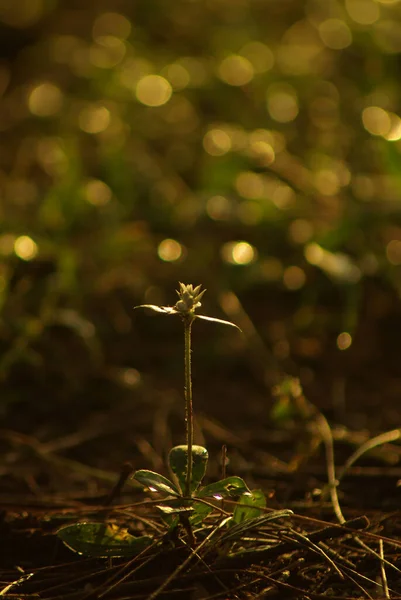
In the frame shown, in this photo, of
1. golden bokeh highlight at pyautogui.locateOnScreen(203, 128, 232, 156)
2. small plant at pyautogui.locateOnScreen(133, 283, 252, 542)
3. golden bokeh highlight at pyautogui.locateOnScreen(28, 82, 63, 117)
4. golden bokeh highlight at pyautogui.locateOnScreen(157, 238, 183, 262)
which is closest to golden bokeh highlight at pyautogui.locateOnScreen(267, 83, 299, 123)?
golden bokeh highlight at pyautogui.locateOnScreen(203, 128, 232, 156)

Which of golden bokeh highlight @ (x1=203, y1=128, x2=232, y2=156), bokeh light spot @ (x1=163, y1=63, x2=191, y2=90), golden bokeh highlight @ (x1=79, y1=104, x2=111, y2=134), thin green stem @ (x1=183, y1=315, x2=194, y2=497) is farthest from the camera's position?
bokeh light spot @ (x1=163, y1=63, x2=191, y2=90)

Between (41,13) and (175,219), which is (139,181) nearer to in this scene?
(175,219)

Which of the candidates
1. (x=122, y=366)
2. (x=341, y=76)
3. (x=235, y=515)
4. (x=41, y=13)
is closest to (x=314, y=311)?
(x=122, y=366)

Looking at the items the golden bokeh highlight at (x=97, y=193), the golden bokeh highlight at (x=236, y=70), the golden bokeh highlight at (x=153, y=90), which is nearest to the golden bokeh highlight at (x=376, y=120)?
the golden bokeh highlight at (x=236, y=70)

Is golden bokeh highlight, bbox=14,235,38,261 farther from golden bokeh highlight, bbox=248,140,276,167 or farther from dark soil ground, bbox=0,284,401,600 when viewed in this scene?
golden bokeh highlight, bbox=248,140,276,167

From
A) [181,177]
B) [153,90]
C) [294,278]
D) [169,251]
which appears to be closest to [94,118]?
[153,90]

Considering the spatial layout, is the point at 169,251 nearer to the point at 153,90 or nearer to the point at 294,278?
the point at 294,278
